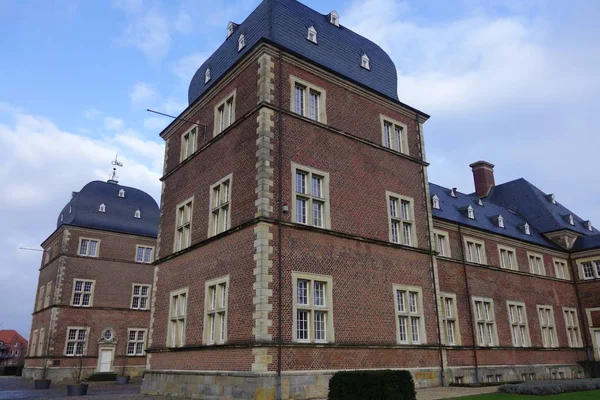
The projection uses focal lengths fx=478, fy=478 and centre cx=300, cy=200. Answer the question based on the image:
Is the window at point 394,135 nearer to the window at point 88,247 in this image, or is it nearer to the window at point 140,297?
the window at point 140,297

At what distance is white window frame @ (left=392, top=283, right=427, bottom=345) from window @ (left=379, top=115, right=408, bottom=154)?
6713 millimetres

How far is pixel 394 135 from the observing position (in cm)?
2328

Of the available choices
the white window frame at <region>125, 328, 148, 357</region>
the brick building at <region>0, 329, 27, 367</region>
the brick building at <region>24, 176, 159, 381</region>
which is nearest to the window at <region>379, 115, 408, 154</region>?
the brick building at <region>24, 176, 159, 381</region>

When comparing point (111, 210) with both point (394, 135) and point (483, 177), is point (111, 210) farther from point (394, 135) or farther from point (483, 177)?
point (483, 177)

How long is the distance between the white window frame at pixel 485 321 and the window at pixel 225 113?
17.8 meters

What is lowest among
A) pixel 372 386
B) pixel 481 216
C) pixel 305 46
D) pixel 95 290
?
pixel 372 386

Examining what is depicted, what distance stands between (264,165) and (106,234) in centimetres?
2815

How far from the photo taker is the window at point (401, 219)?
70.2 feet

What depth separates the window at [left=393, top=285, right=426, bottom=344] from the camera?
65.4ft

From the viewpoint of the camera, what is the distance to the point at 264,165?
17.1 metres

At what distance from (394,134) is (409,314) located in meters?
8.59

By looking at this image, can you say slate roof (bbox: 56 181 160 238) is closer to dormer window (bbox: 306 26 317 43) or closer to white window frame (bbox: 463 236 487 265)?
white window frame (bbox: 463 236 487 265)

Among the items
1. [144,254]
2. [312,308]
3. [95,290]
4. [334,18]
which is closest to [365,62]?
[334,18]

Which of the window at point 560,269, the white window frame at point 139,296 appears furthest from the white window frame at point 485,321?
the white window frame at point 139,296
